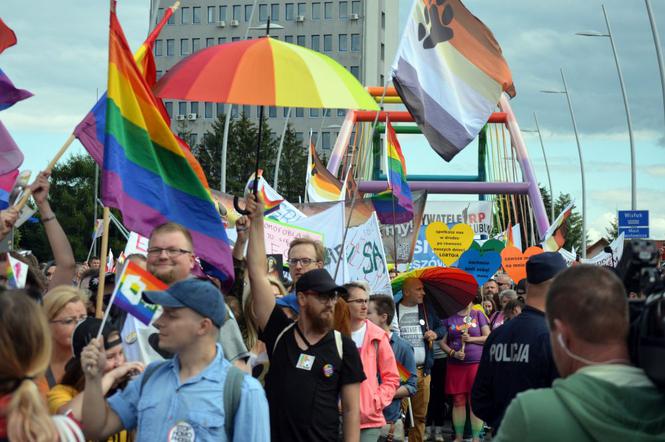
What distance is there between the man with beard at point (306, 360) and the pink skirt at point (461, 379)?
24.6 ft

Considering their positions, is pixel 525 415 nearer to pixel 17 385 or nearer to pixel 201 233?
pixel 17 385

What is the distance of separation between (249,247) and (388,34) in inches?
4602

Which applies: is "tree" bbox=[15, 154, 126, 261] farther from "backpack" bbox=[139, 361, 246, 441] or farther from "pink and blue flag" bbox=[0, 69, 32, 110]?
"backpack" bbox=[139, 361, 246, 441]

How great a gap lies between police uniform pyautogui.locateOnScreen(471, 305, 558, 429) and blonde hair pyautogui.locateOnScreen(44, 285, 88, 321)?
216cm

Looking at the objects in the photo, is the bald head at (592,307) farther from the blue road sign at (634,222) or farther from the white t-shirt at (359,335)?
the blue road sign at (634,222)

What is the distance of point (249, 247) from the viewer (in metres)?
6.38

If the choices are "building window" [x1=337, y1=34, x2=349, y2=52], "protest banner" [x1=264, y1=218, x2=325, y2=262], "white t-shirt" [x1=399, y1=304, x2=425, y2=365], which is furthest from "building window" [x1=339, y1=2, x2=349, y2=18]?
"protest banner" [x1=264, y1=218, x2=325, y2=262]

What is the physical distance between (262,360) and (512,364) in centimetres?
145

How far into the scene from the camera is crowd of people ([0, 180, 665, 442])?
353 centimetres

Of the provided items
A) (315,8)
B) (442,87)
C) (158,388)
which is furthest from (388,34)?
(158,388)

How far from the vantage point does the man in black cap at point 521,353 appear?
A: 6070 millimetres

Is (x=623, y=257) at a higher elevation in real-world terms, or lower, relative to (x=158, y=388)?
higher

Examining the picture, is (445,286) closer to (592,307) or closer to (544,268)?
(544,268)

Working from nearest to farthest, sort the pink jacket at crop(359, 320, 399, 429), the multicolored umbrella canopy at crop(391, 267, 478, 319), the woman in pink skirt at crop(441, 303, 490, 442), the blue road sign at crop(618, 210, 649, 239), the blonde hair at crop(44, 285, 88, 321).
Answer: the blonde hair at crop(44, 285, 88, 321) → the pink jacket at crop(359, 320, 399, 429) → the multicolored umbrella canopy at crop(391, 267, 478, 319) → the woman in pink skirt at crop(441, 303, 490, 442) → the blue road sign at crop(618, 210, 649, 239)
